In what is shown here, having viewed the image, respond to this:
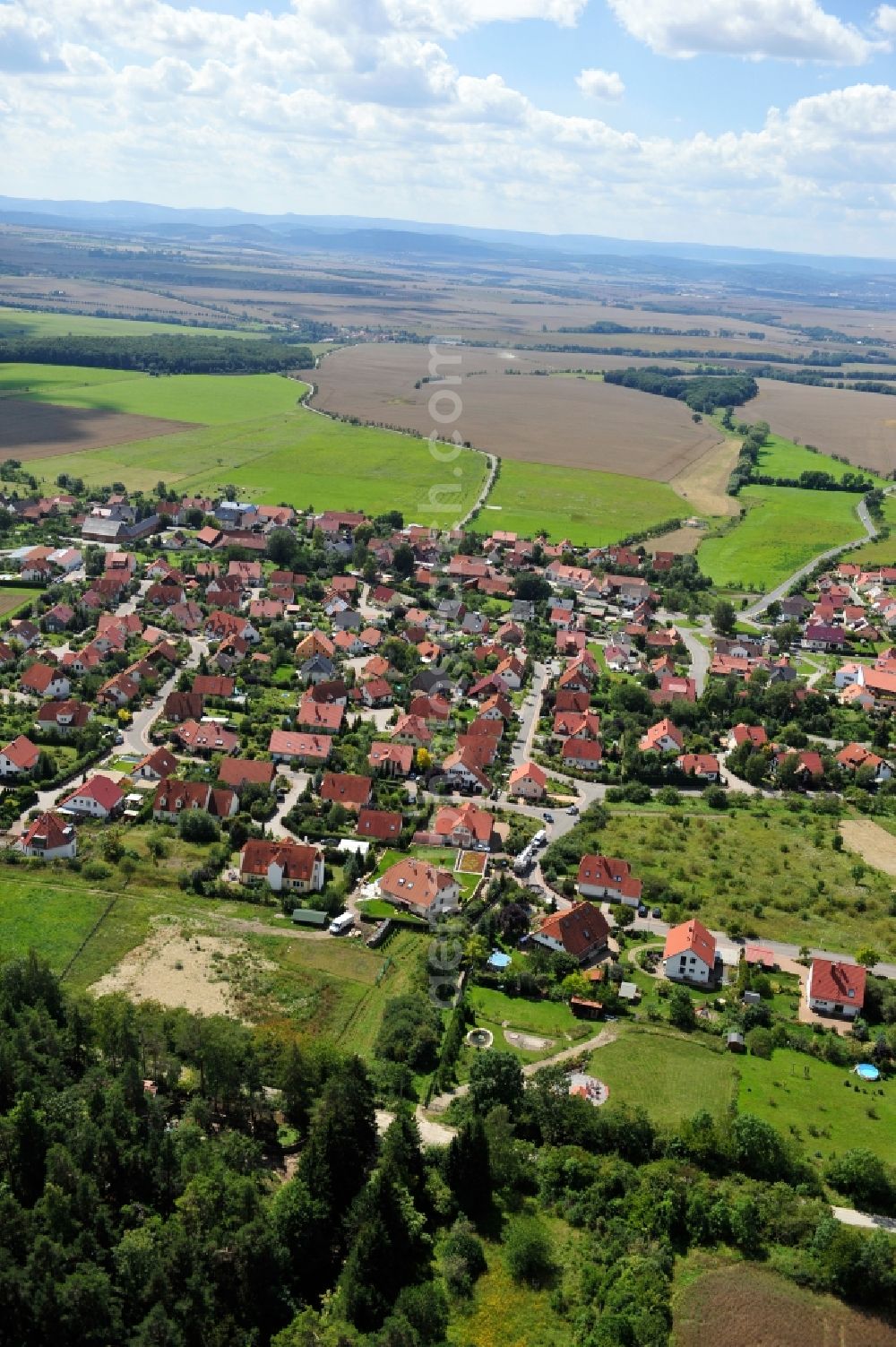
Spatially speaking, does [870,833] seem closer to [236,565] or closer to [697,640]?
[697,640]

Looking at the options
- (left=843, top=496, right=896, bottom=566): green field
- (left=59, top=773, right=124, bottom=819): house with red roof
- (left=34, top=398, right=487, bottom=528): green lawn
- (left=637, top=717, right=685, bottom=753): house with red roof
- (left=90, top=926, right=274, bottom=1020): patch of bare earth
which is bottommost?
(left=90, top=926, right=274, bottom=1020): patch of bare earth

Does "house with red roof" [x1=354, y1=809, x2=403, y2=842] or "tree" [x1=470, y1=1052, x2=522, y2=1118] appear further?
"house with red roof" [x1=354, y1=809, x2=403, y2=842]

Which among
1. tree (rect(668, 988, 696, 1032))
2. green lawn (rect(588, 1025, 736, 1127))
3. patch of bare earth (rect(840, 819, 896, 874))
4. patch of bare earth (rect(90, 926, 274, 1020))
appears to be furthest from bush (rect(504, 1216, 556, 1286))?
patch of bare earth (rect(840, 819, 896, 874))

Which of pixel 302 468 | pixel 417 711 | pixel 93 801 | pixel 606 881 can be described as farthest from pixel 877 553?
pixel 93 801

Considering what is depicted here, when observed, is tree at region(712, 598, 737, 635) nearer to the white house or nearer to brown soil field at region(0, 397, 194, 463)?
the white house

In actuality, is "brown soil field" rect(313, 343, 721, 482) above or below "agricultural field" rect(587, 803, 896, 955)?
above

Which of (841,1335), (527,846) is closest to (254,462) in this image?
(527,846)

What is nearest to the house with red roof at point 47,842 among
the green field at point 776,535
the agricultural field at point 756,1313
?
the agricultural field at point 756,1313
